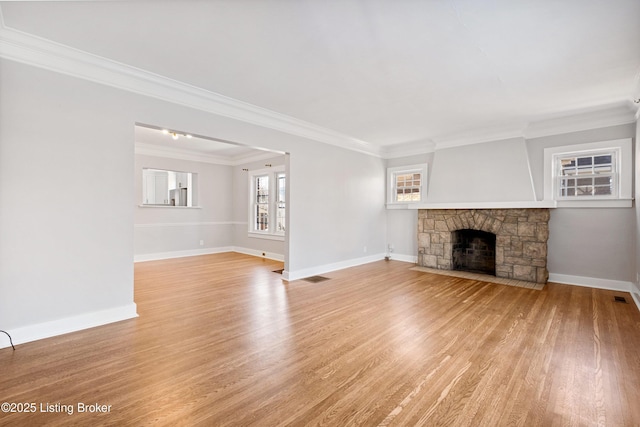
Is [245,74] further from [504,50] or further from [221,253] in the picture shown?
[221,253]

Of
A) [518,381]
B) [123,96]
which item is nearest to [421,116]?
[518,381]

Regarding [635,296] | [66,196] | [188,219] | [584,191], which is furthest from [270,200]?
[635,296]

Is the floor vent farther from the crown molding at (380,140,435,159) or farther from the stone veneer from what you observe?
the crown molding at (380,140,435,159)

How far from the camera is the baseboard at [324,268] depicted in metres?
4.86

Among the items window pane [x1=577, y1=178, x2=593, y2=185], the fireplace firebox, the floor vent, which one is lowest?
the floor vent

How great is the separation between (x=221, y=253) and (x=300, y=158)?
4263mm

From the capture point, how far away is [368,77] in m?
3.20

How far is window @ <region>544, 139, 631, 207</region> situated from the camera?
424 centimetres

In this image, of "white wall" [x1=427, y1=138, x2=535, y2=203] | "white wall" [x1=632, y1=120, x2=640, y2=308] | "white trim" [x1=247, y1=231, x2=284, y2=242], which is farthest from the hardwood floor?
"white trim" [x1=247, y1=231, x2=284, y2=242]

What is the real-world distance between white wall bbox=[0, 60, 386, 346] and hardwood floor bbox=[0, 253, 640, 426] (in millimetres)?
308

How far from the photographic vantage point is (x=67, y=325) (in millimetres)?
2736

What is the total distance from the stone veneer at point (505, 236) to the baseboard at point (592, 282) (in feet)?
0.69

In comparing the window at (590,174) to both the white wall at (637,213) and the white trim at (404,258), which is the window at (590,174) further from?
the white trim at (404,258)

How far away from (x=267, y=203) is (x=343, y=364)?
18.5 feet
